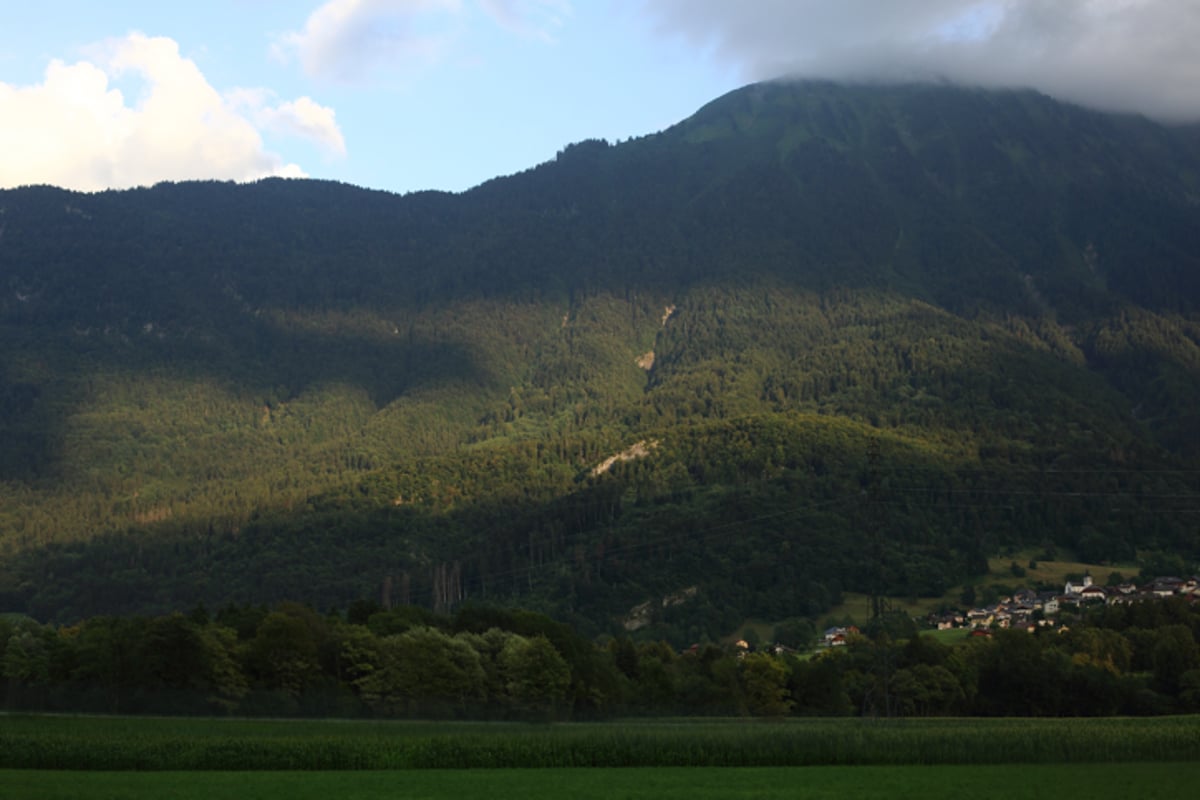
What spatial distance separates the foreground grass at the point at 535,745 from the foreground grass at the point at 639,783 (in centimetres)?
382

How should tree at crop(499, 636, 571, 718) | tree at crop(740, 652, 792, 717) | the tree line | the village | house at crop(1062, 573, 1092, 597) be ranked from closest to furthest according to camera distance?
1. the tree line
2. tree at crop(499, 636, 571, 718)
3. tree at crop(740, 652, 792, 717)
4. the village
5. house at crop(1062, 573, 1092, 597)

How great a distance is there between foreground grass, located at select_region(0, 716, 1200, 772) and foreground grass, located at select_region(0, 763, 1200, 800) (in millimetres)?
3824

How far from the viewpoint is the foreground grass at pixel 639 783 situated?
56.9 metres

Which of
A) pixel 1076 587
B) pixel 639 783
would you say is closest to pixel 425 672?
pixel 639 783

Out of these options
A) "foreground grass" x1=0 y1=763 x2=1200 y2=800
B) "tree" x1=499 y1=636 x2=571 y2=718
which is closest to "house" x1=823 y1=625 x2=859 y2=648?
"tree" x1=499 y1=636 x2=571 y2=718

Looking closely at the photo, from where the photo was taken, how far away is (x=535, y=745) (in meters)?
76.6

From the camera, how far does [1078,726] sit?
85938 millimetres

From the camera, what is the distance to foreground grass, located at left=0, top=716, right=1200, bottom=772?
7031cm

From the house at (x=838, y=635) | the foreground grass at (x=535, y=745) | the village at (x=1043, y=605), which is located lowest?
the house at (x=838, y=635)

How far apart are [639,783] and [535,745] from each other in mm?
Result: 15434

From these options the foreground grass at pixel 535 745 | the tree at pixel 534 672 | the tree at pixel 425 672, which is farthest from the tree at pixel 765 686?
the foreground grass at pixel 535 745

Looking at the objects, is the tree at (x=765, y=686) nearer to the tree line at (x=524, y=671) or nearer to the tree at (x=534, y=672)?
the tree line at (x=524, y=671)

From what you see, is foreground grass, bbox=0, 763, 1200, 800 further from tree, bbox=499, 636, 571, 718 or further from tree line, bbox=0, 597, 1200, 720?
tree, bbox=499, 636, 571, 718

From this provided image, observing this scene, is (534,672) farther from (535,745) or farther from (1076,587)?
(1076,587)
